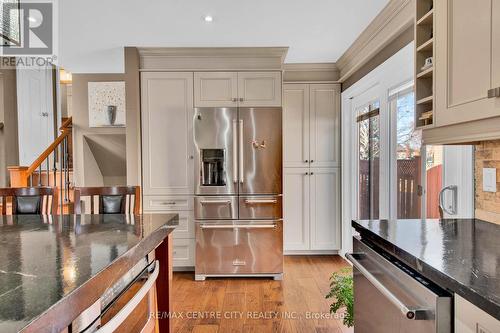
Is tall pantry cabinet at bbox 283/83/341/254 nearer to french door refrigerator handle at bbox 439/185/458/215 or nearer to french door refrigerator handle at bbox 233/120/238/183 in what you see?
french door refrigerator handle at bbox 233/120/238/183

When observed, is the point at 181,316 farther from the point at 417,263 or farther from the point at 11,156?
the point at 11,156

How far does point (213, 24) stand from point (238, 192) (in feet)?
5.44

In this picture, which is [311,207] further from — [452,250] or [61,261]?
[61,261]

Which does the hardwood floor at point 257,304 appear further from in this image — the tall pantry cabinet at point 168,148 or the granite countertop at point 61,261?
the granite countertop at point 61,261

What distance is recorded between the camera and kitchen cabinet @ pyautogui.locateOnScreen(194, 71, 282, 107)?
3.47m

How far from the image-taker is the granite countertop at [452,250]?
2.69ft

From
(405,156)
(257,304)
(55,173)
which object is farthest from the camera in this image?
(55,173)

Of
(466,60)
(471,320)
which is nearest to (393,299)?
(471,320)

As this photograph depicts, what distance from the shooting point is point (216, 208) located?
337 cm

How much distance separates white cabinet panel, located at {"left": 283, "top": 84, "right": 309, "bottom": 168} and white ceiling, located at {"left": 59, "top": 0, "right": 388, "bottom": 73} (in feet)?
1.63

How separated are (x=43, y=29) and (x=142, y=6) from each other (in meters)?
1.08

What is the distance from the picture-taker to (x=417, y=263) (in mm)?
1032

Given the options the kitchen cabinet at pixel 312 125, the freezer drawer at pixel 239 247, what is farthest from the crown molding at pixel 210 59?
the freezer drawer at pixel 239 247

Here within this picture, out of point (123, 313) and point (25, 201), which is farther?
point (25, 201)
